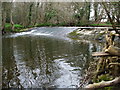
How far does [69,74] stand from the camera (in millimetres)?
6539

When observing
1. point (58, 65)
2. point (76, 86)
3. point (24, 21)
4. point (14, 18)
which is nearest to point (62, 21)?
point (24, 21)

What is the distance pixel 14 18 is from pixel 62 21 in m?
14.1

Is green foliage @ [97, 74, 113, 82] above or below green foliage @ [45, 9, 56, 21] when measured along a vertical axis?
below

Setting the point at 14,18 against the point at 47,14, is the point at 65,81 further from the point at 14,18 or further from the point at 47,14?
the point at 14,18

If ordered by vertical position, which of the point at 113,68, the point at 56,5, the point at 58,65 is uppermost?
the point at 56,5

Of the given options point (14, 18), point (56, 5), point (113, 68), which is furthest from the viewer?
point (14, 18)

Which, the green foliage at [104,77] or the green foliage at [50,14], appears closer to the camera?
the green foliage at [104,77]

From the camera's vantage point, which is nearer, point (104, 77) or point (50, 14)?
point (104, 77)

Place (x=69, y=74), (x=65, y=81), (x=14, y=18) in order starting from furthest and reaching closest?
(x=14, y=18)
(x=69, y=74)
(x=65, y=81)

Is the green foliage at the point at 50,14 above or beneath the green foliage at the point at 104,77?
above

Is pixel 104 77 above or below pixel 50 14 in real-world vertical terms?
below

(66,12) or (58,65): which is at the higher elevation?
(66,12)

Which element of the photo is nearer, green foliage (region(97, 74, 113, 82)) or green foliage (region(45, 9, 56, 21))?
green foliage (region(97, 74, 113, 82))

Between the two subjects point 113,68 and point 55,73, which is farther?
point 55,73
